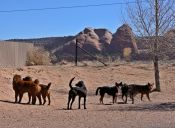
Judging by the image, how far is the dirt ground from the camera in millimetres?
17375

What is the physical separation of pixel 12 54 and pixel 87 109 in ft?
73.6

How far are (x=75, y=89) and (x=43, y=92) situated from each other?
2.35m

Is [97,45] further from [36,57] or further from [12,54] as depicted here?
[12,54]

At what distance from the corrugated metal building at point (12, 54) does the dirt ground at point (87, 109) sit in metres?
5.17

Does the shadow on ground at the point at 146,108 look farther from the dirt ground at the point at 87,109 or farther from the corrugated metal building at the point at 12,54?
the corrugated metal building at the point at 12,54

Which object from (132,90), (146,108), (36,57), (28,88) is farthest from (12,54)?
(146,108)

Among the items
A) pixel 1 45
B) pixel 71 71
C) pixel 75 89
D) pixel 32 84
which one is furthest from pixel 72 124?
pixel 1 45

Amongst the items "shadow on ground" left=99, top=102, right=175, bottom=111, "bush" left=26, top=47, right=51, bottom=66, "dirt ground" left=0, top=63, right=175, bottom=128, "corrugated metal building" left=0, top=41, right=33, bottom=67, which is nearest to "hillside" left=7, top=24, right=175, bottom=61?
"bush" left=26, top=47, right=51, bottom=66

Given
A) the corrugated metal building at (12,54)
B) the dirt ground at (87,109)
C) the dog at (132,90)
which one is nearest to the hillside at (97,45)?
the corrugated metal building at (12,54)

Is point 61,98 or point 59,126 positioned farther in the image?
point 61,98

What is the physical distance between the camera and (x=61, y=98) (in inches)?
1133

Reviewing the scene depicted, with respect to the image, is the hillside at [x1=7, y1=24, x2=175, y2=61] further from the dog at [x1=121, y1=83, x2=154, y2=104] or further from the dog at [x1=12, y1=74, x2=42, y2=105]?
the dog at [x1=12, y1=74, x2=42, y2=105]

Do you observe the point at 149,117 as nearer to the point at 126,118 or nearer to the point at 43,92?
the point at 126,118

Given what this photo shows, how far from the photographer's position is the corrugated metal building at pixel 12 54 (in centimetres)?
4328
